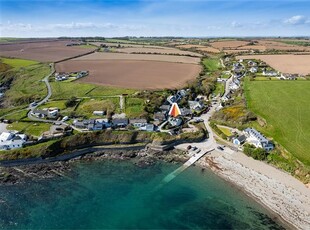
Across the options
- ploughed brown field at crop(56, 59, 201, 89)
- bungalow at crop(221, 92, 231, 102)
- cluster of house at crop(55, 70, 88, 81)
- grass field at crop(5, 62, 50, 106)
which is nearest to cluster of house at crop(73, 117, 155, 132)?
grass field at crop(5, 62, 50, 106)

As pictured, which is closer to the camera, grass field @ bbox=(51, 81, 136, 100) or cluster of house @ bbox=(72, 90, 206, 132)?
cluster of house @ bbox=(72, 90, 206, 132)

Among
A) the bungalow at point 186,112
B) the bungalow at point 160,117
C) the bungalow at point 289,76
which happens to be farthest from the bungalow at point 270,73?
the bungalow at point 160,117

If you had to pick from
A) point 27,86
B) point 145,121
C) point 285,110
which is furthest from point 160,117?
point 27,86

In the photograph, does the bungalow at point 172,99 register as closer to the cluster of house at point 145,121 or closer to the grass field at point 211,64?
the cluster of house at point 145,121

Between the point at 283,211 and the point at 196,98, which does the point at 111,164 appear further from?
the point at 196,98

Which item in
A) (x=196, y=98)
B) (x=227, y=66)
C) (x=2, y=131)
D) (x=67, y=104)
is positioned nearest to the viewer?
(x=2, y=131)

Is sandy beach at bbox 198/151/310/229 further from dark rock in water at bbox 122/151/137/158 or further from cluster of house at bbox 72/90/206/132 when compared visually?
cluster of house at bbox 72/90/206/132

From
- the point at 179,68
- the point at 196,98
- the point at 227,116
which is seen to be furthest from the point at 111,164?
the point at 179,68
